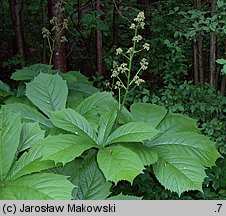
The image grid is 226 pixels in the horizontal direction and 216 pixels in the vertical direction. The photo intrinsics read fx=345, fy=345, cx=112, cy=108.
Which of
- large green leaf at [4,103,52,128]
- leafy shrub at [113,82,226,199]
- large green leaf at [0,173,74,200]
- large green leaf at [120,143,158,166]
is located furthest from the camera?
leafy shrub at [113,82,226,199]

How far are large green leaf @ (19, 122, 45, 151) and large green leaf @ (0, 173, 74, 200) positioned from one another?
21 centimetres

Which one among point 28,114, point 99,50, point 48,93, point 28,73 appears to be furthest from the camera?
point 99,50

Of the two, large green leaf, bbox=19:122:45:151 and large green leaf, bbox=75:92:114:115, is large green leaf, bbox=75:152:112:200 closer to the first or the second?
large green leaf, bbox=19:122:45:151

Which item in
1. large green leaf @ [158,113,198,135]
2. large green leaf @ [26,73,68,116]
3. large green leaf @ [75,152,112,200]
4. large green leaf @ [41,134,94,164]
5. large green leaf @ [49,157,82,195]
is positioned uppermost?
large green leaf @ [26,73,68,116]

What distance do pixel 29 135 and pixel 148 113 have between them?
66cm

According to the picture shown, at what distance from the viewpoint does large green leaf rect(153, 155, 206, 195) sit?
4.67 ft

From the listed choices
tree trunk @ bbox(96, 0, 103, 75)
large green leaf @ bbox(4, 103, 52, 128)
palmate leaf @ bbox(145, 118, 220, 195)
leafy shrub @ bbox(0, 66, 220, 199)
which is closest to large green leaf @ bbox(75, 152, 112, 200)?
leafy shrub @ bbox(0, 66, 220, 199)

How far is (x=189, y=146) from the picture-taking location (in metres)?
1.61

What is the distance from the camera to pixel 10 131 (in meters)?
1.46

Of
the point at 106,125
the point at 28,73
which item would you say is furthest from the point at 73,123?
the point at 28,73

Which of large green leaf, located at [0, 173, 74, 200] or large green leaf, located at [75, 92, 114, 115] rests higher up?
large green leaf, located at [75, 92, 114, 115]

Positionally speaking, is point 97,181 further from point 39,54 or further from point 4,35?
point 4,35

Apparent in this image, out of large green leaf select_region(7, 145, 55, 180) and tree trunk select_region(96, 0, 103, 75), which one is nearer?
large green leaf select_region(7, 145, 55, 180)

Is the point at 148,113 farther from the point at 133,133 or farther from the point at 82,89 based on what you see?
the point at 82,89
